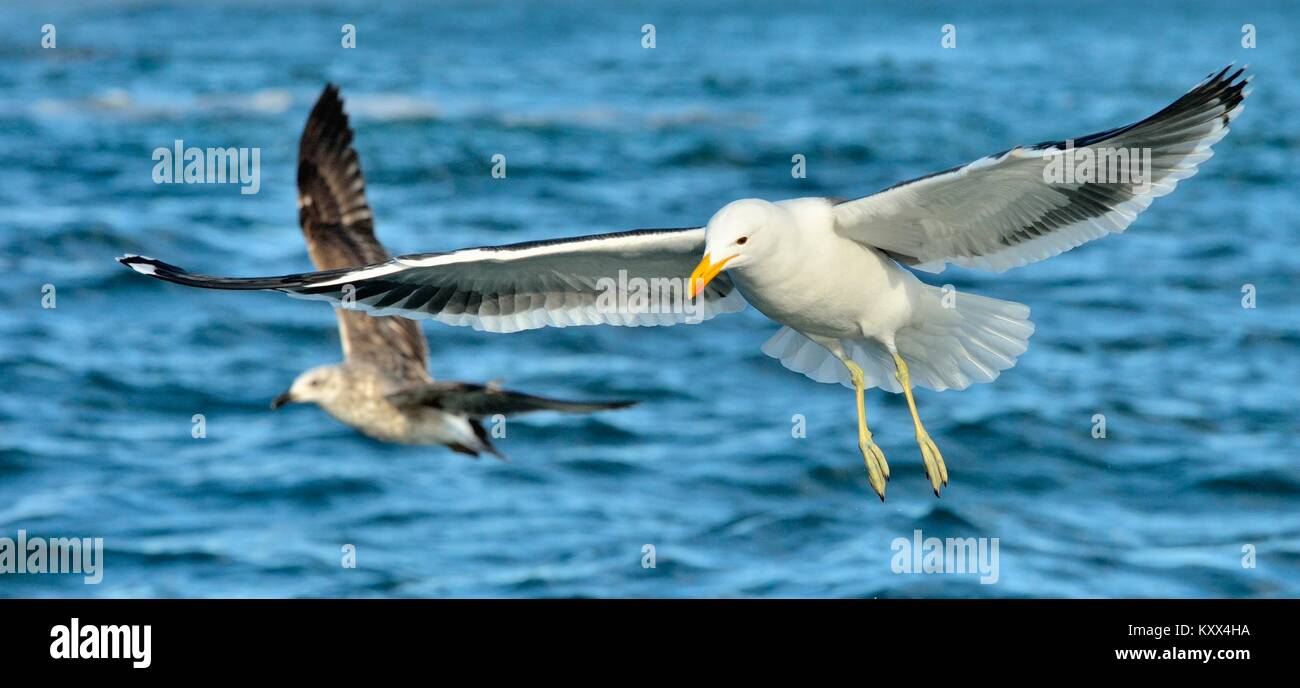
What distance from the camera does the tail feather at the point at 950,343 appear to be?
27.2 feet

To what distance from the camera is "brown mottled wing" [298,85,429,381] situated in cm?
988

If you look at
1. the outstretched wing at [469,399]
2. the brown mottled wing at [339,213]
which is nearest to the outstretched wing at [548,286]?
the outstretched wing at [469,399]

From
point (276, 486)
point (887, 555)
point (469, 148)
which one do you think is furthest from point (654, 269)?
point (469, 148)

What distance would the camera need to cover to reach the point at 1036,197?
7586mm

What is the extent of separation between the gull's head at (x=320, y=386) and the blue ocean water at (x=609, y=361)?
198 inches

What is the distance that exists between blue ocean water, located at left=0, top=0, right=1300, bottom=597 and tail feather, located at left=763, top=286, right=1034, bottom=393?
20.0 feet

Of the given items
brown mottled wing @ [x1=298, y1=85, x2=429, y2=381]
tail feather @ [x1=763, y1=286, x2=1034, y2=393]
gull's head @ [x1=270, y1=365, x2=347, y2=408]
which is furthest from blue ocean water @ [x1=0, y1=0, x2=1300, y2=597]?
tail feather @ [x1=763, y1=286, x2=1034, y2=393]

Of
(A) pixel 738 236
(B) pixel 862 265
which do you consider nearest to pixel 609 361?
(B) pixel 862 265

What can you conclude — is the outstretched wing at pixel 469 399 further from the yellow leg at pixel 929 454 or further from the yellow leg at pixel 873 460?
the yellow leg at pixel 929 454

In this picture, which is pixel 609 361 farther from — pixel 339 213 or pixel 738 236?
pixel 738 236

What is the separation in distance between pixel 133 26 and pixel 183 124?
13.3 meters

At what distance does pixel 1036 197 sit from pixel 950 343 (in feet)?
3.57

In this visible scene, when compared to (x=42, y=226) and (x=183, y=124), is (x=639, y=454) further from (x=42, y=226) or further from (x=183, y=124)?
(x=183, y=124)

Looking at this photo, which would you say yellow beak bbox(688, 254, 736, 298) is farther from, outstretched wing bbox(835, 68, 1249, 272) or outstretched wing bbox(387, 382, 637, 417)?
outstretched wing bbox(387, 382, 637, 417)
